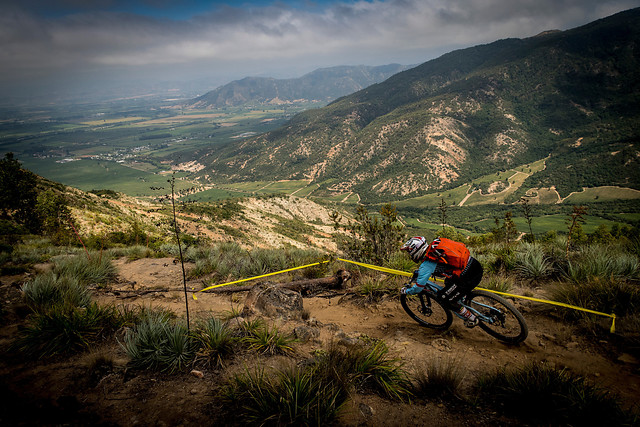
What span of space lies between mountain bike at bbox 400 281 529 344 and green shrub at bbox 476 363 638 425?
145 cm

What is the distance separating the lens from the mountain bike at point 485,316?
465 centimetres

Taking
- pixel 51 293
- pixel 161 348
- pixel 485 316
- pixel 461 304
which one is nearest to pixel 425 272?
pixel 461 304

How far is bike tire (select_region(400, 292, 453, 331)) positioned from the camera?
539 centimetres

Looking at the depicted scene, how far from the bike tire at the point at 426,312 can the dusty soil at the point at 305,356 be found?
7.2 inches

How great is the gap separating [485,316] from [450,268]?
1098mm

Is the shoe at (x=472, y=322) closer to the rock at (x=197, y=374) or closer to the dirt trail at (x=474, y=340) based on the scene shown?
the dirt trail at (x=474, y=340)

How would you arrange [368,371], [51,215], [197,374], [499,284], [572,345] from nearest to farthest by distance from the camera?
1. [368,371]
2. [197,374]
3. [572,345]
4. [499,284]
5. [51,215]

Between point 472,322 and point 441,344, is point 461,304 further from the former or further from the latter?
point 441,344

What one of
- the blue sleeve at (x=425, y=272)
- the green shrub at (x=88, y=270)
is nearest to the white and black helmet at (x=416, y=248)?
the blue sleeve at (x=425, y=272)

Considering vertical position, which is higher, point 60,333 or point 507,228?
point 60,333

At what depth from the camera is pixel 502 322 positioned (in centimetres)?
474

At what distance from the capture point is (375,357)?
367cm

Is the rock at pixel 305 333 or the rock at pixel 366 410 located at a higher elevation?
the rock at pixel 366 410

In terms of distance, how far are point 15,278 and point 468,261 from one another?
459 inches
